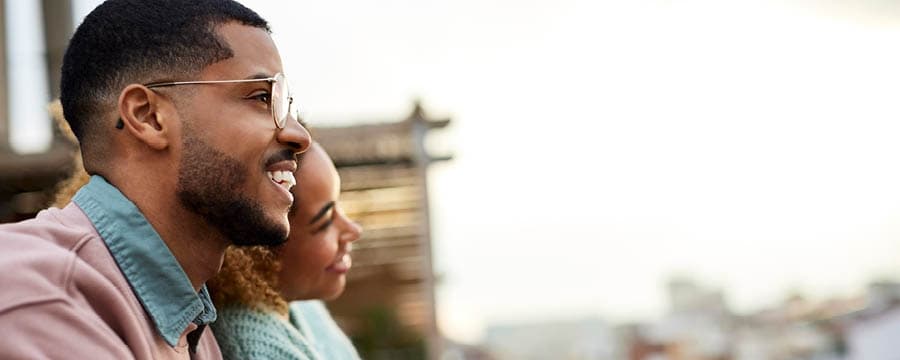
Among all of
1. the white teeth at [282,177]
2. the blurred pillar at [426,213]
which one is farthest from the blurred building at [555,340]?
the white teeth at [282,177]

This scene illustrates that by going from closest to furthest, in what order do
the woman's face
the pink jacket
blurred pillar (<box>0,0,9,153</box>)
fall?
the pink jacket
the woman's face
blurred pillar (<box>0,0,9,153</box>)

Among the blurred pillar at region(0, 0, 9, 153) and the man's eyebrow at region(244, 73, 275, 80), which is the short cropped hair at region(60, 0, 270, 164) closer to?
the man's eyebrow at region(244, 73, 275, 80)

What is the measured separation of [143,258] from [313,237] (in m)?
0.68

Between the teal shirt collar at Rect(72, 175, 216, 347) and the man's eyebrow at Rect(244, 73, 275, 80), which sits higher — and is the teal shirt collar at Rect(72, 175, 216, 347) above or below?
below

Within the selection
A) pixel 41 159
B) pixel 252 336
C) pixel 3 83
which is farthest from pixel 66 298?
pixel 3 83

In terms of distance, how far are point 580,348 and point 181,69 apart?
108 feet

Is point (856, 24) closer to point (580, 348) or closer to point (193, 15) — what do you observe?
point (193, 15)

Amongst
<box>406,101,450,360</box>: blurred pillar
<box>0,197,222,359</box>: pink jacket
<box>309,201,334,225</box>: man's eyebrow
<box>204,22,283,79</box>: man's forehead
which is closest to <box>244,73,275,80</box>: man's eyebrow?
<box>204,22,283,79</box>: man's forehead

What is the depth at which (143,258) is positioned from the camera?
122 centimetres

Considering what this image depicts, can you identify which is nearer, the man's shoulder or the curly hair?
the man's shoulder

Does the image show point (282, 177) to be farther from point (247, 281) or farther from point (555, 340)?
point (555, 340)

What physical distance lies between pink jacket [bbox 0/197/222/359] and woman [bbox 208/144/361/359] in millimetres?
427

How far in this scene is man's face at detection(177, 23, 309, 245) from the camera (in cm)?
127

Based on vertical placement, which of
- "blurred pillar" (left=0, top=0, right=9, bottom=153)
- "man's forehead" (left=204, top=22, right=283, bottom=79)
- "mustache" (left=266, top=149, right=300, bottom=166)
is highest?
"blurred pillar" (left=0, top=0, right=9, bottom=153)
